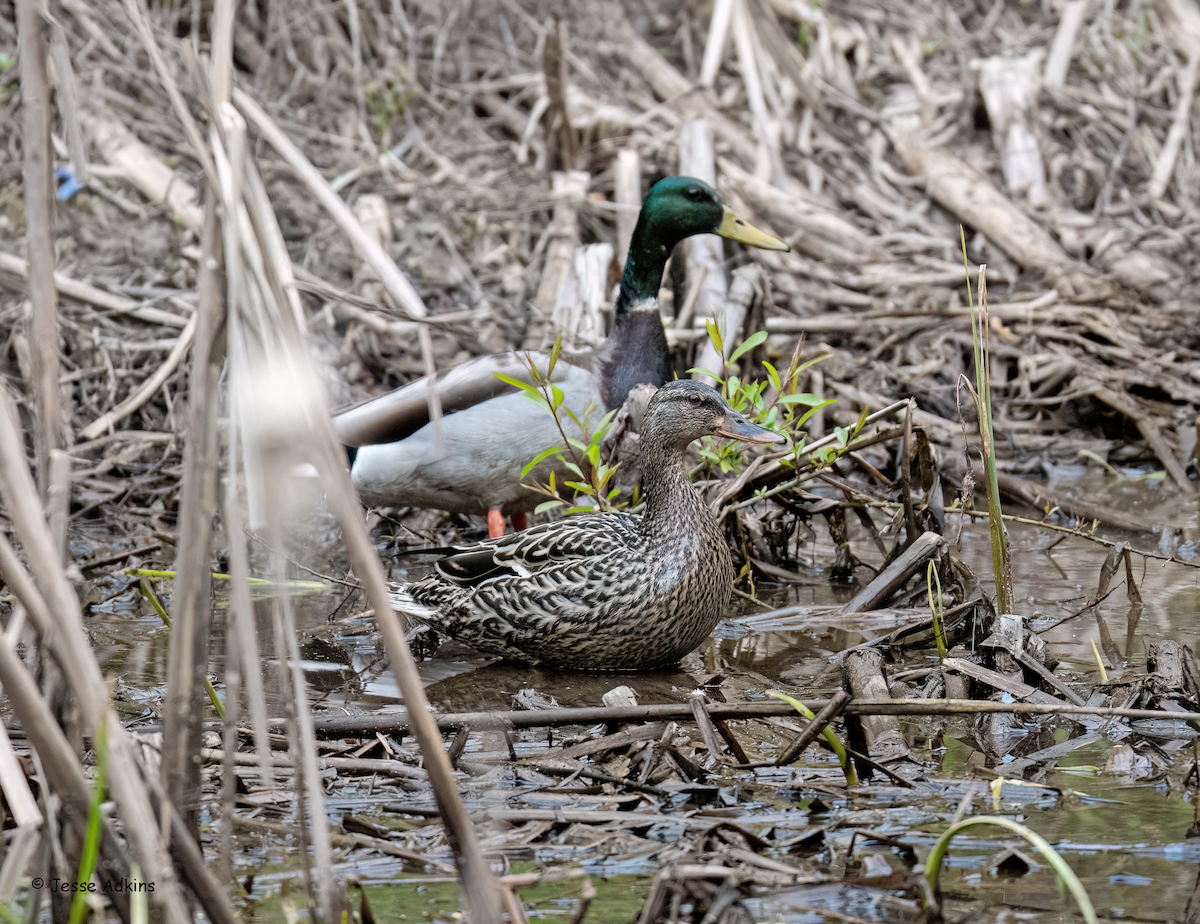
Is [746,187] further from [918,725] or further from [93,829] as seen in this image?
[93,829]

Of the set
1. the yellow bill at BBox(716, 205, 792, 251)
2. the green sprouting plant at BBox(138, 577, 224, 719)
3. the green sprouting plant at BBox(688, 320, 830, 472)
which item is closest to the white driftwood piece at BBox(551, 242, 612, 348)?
the yellow bill at BBox(716, 205, 792, 251)

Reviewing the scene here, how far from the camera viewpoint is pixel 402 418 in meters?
5.03

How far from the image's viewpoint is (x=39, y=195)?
1.74 m

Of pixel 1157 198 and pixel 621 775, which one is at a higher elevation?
pixel 1157 198

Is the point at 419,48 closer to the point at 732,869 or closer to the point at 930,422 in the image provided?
→ the point at 930,422

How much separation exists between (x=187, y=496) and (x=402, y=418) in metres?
3.36

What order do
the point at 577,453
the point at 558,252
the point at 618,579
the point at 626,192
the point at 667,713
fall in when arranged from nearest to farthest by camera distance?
the point at 667,713
the point at 618,579
the point at 577,453
the point at 558,252
the point at 626,192

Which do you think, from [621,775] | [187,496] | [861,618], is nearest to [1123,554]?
[861,618]

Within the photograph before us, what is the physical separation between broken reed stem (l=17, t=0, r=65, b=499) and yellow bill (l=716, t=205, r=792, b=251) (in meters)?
4.20

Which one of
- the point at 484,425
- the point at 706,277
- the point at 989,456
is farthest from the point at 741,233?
the point at 989,456

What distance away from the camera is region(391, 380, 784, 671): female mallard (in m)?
3.63

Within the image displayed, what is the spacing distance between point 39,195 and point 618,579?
7.12 ft

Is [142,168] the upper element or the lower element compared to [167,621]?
upper

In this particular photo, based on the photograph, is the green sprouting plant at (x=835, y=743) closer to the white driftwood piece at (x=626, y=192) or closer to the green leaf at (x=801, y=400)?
the green leaf at (x=801, y=400)
